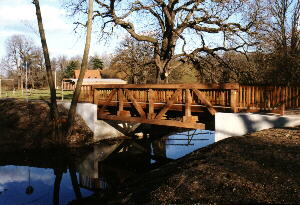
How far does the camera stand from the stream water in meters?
8.06

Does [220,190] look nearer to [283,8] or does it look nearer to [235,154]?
[235,154]

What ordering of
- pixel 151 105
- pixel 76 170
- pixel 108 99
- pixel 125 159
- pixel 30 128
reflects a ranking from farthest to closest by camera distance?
pixel 30 128, pixel 108 99, pixel 125 159, pixel 151 105, pixel 76 170

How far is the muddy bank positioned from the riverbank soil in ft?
26.7

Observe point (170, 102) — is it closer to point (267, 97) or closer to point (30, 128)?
point (267, 97)

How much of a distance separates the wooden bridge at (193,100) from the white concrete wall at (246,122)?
1.35ft

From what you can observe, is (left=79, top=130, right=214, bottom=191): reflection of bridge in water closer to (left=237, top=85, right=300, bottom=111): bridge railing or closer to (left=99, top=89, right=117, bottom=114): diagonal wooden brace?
(left=99, top=89, right=117, bottom=114): diagonal wooden brace

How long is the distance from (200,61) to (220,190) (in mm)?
14704

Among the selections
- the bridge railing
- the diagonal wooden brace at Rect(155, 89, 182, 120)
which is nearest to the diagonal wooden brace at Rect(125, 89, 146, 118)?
the diagonal wooden brace at Rect(155, 89, 182, 120)

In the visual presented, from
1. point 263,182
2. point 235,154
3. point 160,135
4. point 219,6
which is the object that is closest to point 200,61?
point 219,6

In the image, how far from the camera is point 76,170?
33.9 feet

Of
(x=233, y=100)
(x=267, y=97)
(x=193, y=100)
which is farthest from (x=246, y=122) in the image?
(x=193, y=100)

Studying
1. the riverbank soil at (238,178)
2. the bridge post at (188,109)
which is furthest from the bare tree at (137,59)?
the riverbank soil at (238,178)

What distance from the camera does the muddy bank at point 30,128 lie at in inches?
544

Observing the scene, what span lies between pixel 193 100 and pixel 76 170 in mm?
5285
